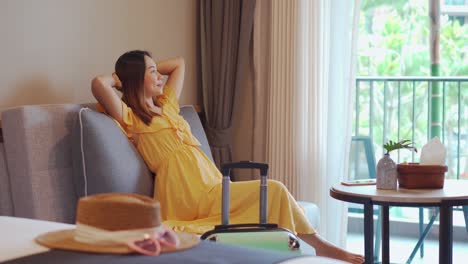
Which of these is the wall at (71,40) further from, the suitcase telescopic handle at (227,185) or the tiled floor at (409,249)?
the tiled floor at (409,249)

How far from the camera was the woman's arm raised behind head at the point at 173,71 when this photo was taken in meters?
3.91

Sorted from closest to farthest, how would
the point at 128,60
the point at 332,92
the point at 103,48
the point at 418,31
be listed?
the point at 128,60 → the point at 103,48 → the point at 332,92 → the point at 418,31

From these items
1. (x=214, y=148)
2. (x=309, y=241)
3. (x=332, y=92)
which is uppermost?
(x=332, y=92)

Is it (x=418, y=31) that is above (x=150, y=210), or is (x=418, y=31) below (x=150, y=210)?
above

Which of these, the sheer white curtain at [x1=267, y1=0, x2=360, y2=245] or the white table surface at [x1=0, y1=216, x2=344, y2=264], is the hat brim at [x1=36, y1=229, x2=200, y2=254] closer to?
Answer: the white table surface at [x1=0, y1=216, x2=344, y2=264]

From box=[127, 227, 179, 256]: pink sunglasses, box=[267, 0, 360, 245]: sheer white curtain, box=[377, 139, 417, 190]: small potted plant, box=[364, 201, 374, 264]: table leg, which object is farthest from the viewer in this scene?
box=[267, 0, 360, 245]: sheer white curtain

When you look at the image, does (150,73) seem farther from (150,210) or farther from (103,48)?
(150,210)

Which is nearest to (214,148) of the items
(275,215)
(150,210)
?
(275,215)

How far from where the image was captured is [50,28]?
3508 millimetres

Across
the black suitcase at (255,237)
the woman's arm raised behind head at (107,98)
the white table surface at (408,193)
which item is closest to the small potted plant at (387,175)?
the white table surface at (408,193)

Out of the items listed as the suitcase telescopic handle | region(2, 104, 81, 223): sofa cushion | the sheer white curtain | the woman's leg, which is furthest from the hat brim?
the sheer white curtain

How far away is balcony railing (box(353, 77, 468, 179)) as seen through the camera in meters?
5.63

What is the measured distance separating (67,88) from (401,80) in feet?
9.31

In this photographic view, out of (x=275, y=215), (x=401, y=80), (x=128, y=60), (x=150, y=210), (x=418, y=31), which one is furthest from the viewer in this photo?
(x=418, y=31)
